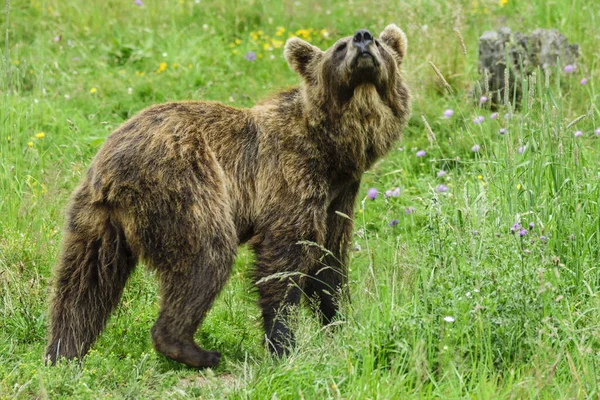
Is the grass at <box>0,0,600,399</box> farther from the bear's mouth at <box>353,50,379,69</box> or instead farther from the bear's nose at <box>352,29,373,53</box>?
the bear's nose at <box>352,29,373,53</box>

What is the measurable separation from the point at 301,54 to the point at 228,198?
118cm

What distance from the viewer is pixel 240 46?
998cm

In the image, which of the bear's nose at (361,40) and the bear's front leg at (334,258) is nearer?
the bear's nose at (361,40)

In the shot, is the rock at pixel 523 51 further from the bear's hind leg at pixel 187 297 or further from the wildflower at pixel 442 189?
the bear's hind leg at pixel 187 297

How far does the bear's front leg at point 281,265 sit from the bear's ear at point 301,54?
3.55 ft

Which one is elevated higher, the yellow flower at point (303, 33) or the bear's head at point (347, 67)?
the bear's head at point (347, 67)

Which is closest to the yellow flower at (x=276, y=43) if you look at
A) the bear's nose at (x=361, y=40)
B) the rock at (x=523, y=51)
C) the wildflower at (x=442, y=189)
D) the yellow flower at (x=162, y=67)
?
the yellow flower at (x=162, y=67)

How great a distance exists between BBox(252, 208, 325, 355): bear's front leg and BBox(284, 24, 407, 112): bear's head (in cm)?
80

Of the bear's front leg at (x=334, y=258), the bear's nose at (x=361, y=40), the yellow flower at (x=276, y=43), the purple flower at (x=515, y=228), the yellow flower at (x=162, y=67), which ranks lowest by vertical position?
the bear's front leg at (x=334, y=258)

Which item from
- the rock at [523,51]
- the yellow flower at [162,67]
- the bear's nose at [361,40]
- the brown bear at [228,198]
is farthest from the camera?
the yellow flower at [162,67]

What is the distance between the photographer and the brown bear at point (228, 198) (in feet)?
16.5

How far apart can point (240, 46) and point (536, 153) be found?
497 cm

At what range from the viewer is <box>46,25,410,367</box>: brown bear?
16.5ft

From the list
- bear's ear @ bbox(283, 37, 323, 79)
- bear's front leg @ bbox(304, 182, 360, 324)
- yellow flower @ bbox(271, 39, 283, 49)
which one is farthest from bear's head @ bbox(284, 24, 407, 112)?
yellow flower @ bbox(271, 39, 283, 49)
